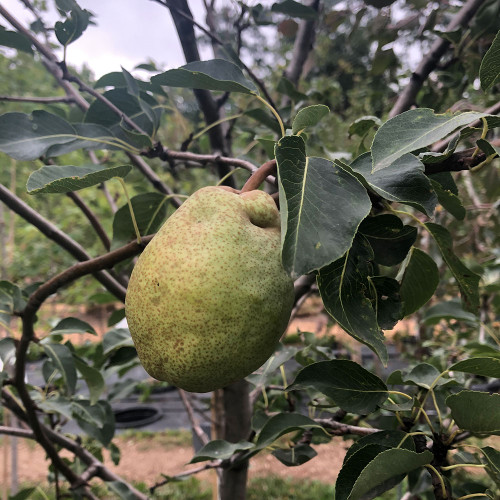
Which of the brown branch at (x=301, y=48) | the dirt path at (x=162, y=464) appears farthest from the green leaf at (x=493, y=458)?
the dirt path at (x=162, y=464)

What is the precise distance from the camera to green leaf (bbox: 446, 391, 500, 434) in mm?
519

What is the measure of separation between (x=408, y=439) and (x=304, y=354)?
1.10 feet

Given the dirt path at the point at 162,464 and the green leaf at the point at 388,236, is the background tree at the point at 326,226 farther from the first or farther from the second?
the dirt path at the point at 162,464

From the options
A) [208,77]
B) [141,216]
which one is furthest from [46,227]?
[208,77]

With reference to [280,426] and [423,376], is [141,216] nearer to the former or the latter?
[280,426]

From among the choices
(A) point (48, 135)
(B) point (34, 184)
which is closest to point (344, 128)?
(A) point (48, 135)

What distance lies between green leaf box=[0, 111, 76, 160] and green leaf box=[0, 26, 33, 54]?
0.24m

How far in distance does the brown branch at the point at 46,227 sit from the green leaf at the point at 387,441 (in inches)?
21.6

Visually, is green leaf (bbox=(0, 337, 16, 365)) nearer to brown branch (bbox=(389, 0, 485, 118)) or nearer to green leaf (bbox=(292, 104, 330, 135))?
green leaf (bbox=(292, 104, 330, 135))

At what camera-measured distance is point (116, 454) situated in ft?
4.83

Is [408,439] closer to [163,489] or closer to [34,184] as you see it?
[34,184]

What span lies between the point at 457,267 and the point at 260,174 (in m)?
0.29

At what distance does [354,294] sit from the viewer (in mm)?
478

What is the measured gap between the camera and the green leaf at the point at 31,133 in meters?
0.66
